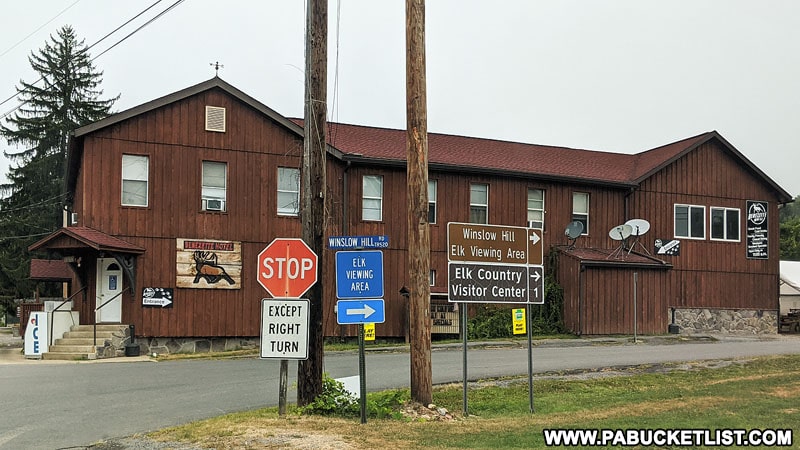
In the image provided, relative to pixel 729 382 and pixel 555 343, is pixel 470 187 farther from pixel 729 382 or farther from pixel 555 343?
pixel 729 382

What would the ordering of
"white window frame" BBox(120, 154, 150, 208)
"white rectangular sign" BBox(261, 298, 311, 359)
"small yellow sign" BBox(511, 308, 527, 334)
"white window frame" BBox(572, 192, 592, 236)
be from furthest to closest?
"white window frame" BBox(572, 192, 592, 236) < "white window frame" BBox(120, 154, 150, 208) < "small yellow sign" BBox(511, 308, 527, 334) < "white rectangular sign" BBox(261, 298, 311, 359)

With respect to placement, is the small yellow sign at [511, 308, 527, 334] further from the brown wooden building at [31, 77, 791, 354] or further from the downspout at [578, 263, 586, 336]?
the downspout at [578, 263, 586, 336]

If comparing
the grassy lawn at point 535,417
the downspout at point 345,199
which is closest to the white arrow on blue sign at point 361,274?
the grassy lawn at point 535,417

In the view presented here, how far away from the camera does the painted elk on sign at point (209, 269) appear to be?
26172mm

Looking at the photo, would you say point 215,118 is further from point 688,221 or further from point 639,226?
point 688,221

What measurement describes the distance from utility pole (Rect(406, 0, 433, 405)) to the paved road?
3341 millimetres

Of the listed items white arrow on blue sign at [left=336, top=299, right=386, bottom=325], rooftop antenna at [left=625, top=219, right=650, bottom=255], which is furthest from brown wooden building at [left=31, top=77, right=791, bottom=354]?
white arrow on blue sign at [left=336, top=299, right=386, bottom=325]

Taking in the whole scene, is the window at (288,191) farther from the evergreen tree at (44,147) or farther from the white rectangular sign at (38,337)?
the evergreen tree at (44,147)

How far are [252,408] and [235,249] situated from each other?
1314 centimetres

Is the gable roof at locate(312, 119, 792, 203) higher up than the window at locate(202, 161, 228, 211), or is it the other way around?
the gable roof at locate(312, 119, 792, 203)

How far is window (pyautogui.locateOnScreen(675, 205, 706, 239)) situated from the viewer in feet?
110

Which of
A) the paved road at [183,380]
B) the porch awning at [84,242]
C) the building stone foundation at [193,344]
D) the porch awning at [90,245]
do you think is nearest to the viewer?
the paved road at [183,380]

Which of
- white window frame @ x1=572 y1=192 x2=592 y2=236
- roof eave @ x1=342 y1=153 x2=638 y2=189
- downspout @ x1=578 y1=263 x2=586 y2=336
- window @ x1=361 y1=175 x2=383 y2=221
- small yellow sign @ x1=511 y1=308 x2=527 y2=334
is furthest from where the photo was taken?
white window frame @ x1=572 y1=192 x2=592 y2=236

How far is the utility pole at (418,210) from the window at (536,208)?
62.8 feet
